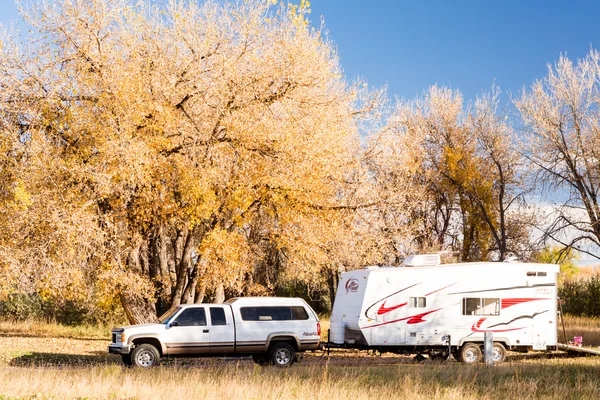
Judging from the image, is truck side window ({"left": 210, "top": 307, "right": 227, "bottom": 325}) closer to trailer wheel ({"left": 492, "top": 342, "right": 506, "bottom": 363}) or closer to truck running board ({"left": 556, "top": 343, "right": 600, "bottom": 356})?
trailer wheel ({"left": 492, "top": 342, "right": 506, "bottom": 363})

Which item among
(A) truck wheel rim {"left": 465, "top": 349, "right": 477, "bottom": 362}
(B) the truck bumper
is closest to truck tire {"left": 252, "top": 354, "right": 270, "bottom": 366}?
(B) the truck bumper

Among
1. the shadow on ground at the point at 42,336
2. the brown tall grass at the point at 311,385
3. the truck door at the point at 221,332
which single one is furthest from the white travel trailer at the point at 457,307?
the shadow on ground at the point at 42,336

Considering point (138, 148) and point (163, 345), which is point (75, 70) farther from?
point (163, 345)

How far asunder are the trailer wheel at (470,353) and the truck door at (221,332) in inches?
262

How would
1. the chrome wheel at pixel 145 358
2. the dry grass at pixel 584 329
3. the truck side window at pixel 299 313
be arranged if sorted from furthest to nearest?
the dry grass at pixel 584 329, the truck side window at pixel 299 313, the chrome wheel at pixel 145 358

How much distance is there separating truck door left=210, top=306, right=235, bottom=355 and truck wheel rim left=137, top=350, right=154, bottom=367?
1.64 m

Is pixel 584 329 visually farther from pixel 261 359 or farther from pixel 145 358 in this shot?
pixel 145 358

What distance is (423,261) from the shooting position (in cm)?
2189

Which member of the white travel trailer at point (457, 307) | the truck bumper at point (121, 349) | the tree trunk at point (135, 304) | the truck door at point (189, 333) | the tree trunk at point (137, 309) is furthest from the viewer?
the tree trunk at point (137, 309)

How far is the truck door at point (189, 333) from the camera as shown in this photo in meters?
20.0

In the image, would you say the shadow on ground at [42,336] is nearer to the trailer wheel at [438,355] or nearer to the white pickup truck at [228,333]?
the white pickup truck at [228,333]

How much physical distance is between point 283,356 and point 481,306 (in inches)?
237

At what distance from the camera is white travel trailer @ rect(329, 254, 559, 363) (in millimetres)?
21250

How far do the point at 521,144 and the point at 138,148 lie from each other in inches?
874
